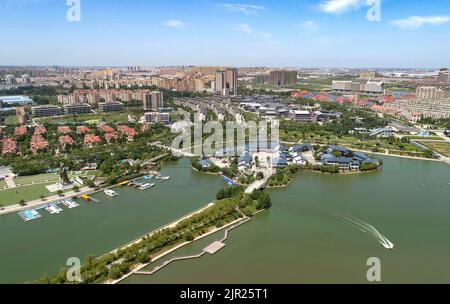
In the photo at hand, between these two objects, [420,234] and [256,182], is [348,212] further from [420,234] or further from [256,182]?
[256,182]

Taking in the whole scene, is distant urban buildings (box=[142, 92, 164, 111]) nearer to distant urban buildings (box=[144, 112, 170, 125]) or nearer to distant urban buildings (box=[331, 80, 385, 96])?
distant urban buildings (box=[144, 112, 170, 125])

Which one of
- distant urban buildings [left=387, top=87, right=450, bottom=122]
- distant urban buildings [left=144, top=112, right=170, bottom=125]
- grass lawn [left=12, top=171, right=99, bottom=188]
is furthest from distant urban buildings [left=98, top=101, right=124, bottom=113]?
distant urban buildings [left=387, top=87, right=450, bottom=122]

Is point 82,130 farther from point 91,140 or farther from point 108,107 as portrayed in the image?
point 108,107

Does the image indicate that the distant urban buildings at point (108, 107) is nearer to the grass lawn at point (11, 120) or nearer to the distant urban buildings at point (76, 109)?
the distant urban buildings at point (76, 109)

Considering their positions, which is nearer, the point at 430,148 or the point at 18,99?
the point at 430,148

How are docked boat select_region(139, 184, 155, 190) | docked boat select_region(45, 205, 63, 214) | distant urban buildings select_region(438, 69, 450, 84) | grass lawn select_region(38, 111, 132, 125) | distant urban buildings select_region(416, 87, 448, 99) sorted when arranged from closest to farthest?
docked boat select_region(45, 205, 63, 214)
docked boat select_region(139, 184, 155, 190)
grass lawn select_region(38, 111, 132, 125)
distant urban buildings select_region(416, 87, 448, 99)
distant urban buildings select_region(438, 69, 450, 84)

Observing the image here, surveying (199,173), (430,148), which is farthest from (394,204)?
(430,148)

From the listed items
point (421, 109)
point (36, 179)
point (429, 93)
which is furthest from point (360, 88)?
point (36, 179)
